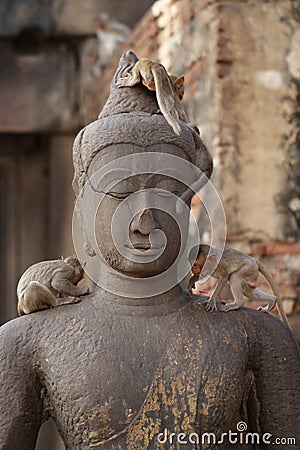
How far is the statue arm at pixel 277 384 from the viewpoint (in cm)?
275

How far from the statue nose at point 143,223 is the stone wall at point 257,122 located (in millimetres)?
2520

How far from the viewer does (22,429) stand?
8.78ft

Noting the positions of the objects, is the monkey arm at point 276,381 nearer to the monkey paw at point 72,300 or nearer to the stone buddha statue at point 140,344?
the stone buddha statue at point 140,344

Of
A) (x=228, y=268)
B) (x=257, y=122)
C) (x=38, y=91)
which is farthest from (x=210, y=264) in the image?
(x=38, y=91)

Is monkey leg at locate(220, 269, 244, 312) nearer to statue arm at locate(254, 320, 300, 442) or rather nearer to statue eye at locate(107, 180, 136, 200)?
statue arm at locate(254, 320, 300, 442)

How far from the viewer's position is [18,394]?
2666 millimetres

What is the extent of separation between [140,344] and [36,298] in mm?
340

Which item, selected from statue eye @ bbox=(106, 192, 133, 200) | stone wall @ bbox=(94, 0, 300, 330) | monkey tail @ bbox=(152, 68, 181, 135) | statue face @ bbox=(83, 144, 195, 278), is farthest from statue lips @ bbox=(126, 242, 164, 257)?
stone wall @ bbox=(94, 0, 300, 330)

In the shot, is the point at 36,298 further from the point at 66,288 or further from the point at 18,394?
the point at 18,394

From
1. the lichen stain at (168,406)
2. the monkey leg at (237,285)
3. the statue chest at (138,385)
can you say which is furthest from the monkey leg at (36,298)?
the monkey leg at (237,285)

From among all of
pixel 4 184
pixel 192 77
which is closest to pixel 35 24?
pixel 4 184

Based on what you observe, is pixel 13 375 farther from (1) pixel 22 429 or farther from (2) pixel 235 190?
(2) pixel 235 190

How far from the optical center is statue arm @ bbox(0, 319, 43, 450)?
8.73ft

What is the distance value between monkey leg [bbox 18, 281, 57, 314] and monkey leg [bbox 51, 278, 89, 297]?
0.11 feet
